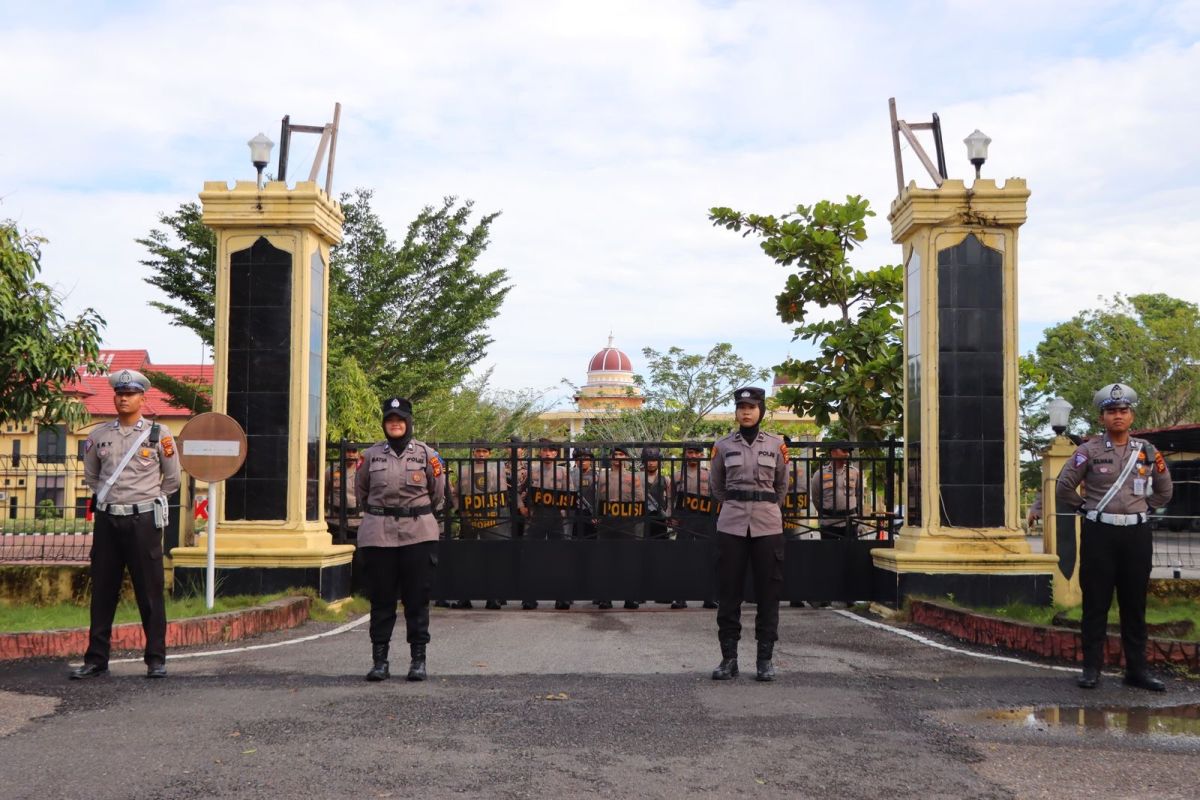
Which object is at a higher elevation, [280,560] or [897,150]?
[897,150]

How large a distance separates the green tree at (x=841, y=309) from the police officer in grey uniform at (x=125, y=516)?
7872 mm

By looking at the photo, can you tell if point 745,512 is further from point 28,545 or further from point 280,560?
point 28,545

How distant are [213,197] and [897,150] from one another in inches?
255

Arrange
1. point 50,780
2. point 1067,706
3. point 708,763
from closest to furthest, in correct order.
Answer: point 50,780 → point 708,763 → point 1067,706

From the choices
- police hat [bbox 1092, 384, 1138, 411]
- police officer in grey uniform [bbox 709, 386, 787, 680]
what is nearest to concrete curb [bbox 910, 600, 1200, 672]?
police hat [bbox 1092, 384, 1138, 411]

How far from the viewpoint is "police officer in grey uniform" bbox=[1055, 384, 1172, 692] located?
6.72 metres

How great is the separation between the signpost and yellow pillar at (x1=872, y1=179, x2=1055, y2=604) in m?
5.78

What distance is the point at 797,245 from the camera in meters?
13.4

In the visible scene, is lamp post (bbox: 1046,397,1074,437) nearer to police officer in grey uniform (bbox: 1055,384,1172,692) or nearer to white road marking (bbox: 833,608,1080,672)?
white road marking (bbox: 833,608,1080,672)

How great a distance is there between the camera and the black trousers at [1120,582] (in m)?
6.70

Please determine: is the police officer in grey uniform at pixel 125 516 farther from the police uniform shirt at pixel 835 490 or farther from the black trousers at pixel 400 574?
the police uniform shirt at pixel 835 490

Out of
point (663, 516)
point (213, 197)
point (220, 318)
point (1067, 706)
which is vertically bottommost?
point (1067, 706)

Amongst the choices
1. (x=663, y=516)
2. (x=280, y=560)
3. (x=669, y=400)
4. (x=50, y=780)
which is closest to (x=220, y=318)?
(x=280, y=560)

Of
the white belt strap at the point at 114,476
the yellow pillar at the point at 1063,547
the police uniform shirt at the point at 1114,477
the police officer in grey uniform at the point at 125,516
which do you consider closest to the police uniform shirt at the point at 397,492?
the police officer in grey uniform at the point at 125,516
